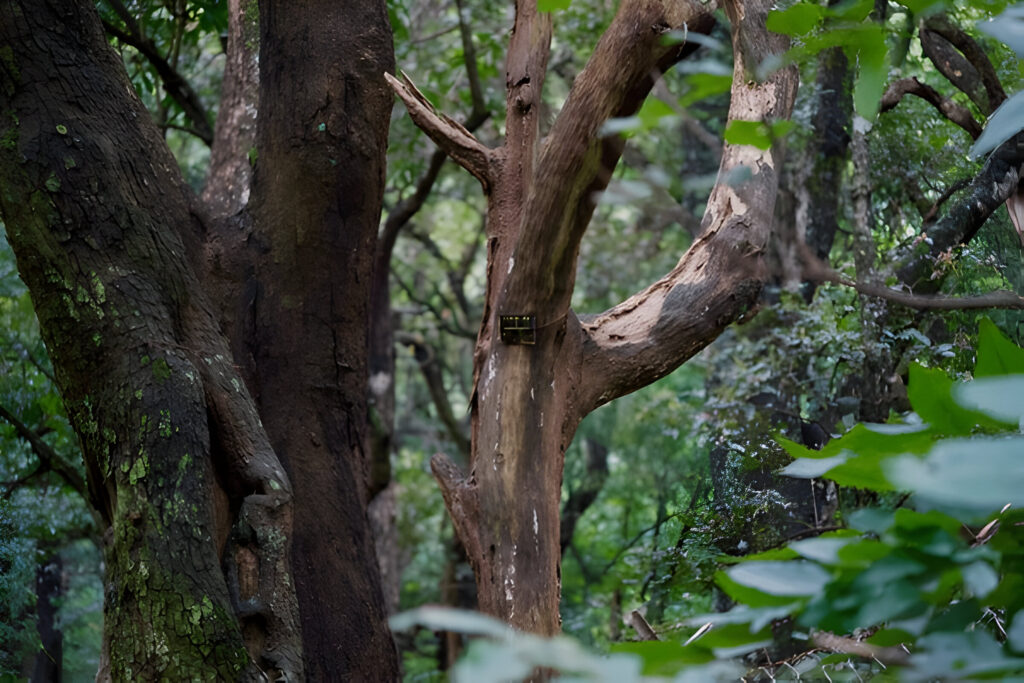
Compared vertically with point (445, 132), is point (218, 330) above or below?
below

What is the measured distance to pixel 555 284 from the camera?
2.81 m

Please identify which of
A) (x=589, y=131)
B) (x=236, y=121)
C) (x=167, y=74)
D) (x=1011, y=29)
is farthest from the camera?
(x=167, y=74)

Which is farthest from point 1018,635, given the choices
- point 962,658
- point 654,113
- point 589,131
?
point 589,131

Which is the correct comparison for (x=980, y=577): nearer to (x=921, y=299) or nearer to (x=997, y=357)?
(x=997, y=357)

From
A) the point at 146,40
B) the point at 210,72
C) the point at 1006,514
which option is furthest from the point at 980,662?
the point at 210,72

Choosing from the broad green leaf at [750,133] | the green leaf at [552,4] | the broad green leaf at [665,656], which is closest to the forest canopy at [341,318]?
the green leaf at [552,4]

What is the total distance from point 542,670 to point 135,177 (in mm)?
1794

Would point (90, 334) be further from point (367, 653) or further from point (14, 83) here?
point (367, 653)

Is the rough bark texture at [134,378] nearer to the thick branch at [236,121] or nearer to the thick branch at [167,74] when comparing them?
the thick branch at [236,121]

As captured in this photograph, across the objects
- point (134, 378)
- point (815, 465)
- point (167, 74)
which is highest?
point (167, 74)

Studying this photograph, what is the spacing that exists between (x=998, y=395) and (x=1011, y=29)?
25cm

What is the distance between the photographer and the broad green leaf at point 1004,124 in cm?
62

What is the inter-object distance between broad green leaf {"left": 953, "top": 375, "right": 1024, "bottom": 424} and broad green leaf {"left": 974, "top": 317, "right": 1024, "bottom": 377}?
193 mm

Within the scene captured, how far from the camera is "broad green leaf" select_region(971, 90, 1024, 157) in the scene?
622mm
